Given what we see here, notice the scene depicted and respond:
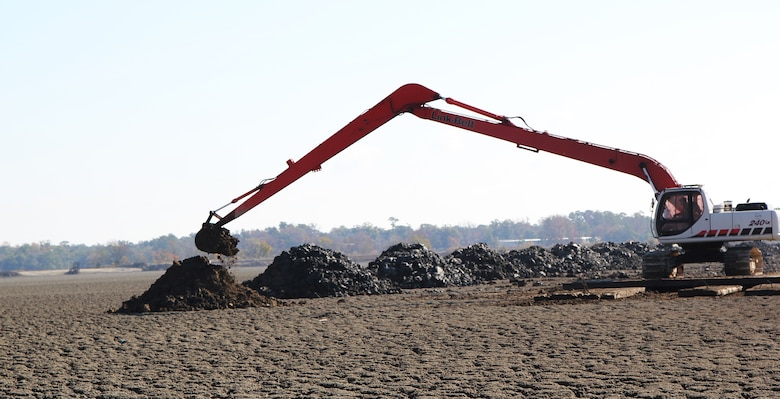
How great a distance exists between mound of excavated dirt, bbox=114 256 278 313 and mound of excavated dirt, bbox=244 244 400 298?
3470mm

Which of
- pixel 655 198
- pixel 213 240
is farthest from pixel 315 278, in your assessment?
pixel 655 198

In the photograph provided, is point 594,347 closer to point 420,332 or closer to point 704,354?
point 704,354

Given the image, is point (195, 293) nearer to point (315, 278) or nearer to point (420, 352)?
point (315, 278)

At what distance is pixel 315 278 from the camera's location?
91.2 ft

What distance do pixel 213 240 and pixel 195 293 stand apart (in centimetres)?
143

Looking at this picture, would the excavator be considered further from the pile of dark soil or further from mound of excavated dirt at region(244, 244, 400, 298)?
the pile of dark soil

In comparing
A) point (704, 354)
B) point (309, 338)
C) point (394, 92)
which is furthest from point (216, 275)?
point (704, 354)

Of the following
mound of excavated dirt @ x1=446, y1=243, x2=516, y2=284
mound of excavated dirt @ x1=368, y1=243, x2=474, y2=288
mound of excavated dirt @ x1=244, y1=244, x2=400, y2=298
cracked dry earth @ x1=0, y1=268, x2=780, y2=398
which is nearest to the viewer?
cracked dry earth @ x1=0, y1=268, x2=780, y2=398

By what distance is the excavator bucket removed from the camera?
22.5m

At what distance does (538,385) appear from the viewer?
34.6ft

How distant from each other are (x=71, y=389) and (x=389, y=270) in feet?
66.9

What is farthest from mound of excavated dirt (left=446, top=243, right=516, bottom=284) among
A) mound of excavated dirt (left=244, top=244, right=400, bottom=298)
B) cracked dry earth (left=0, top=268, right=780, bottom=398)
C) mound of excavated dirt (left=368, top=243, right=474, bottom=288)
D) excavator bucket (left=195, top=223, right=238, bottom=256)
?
cracked dry earth (left=0, top=268, right=780, bottom=398)

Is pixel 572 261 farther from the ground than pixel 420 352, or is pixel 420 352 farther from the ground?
pixel 572 261

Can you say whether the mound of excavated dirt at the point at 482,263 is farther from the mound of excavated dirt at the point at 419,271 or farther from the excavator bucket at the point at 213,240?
the excavator bucket at the point at 213,240
